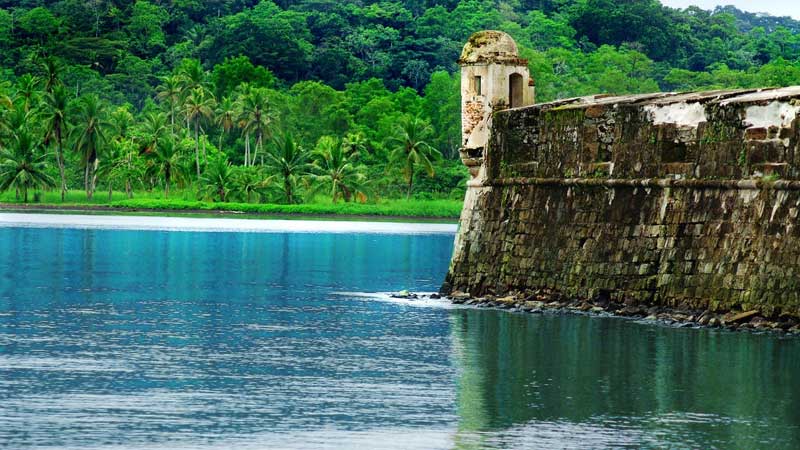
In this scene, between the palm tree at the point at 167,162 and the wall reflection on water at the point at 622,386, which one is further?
the palm tree at the point at 167,162

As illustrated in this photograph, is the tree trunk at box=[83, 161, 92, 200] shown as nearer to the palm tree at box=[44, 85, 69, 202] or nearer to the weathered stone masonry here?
the palm tree at box=[44, 85, 69, 202]

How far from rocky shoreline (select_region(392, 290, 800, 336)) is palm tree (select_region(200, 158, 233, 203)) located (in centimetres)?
5826

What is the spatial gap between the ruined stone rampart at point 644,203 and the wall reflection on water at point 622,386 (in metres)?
1.19

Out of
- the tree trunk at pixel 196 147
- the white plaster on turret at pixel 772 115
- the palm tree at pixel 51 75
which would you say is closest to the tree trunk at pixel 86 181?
the tree trunk at pixel 196 147

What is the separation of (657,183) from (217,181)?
65274mm

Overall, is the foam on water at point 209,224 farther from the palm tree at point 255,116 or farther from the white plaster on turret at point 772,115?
the white plaster on turret at point 772,115

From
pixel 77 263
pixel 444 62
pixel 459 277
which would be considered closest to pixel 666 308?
pixel 459 277

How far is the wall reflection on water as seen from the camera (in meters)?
15.1

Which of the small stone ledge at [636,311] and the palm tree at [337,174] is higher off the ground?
the palm tree at [337,174]

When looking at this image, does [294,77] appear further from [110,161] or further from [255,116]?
[110,161]

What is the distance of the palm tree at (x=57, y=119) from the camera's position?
301 feet

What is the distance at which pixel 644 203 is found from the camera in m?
26.9

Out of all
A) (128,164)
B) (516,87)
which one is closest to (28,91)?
(128,164)

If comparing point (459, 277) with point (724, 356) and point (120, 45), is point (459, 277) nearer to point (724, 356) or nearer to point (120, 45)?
point (724, 356)
